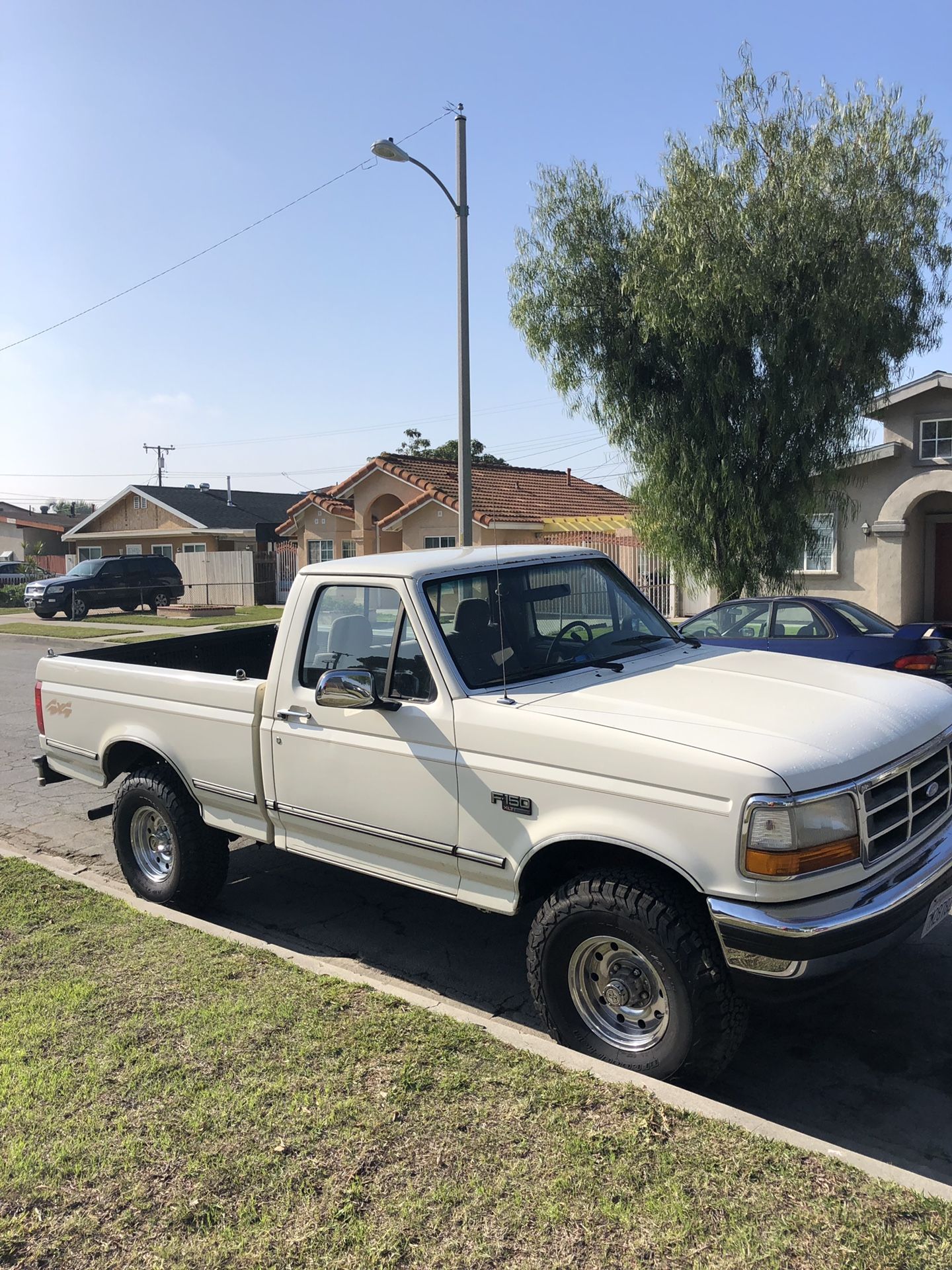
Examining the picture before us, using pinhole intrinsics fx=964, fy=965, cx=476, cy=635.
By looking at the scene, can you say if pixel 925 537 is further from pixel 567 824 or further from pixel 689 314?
pixel 567 824

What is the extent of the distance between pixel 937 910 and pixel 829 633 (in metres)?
6.75

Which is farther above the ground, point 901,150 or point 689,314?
point 901,150

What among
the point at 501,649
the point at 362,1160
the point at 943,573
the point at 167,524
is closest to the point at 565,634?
the point at 501,649

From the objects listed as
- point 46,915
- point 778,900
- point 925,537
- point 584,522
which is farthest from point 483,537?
point 778,900

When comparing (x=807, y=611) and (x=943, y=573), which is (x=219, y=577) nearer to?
(x=943, y=573)

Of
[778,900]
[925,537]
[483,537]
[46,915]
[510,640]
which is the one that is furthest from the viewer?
[483,537]

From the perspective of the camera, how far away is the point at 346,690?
3990mm

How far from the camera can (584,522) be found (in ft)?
81.4

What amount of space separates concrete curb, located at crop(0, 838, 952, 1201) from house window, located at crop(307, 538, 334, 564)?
27185mm

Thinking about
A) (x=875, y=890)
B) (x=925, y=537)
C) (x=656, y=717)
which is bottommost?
(x=875, y=890)

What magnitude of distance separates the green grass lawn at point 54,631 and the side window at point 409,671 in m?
20.2

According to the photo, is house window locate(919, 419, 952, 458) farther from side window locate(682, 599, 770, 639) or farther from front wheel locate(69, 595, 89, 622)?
front wheel locate(69, 595, 89, 622)

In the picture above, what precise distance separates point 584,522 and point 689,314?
37.0 feet

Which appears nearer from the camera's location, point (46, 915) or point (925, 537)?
point (46, 915)
